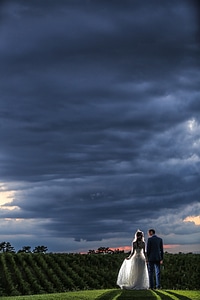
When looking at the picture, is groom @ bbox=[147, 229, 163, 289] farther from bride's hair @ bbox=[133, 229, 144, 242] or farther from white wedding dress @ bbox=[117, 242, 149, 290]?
bride's hair @ bbox=[133, 229, 144, 242]

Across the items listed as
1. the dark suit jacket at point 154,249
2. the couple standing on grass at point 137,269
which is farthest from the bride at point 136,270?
the dark suit jacket at point 154,249

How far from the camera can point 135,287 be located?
22562 millimetres

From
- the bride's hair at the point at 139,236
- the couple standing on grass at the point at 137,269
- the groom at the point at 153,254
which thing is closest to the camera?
the bride's hair at the point at 139,236

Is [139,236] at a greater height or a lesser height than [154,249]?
greater

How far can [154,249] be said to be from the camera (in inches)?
916

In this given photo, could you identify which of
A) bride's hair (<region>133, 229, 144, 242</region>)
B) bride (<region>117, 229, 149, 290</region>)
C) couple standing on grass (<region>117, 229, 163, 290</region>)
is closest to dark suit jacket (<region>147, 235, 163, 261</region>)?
couple standing on grass (<region>117, 229, 163, 290</region>)

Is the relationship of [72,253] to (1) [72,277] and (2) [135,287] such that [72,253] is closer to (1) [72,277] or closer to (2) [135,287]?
(1) [72,277]

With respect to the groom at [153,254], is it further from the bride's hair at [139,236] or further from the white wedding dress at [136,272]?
the bride's hair at [139,236]

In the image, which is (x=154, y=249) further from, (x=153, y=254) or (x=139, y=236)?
(x=139, y=236)

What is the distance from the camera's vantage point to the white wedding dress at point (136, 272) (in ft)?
74.0

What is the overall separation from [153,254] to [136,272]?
110 centimetres

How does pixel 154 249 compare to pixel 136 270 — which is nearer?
pixel 136 270

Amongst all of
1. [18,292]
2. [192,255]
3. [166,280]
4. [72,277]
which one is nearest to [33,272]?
[72,277]

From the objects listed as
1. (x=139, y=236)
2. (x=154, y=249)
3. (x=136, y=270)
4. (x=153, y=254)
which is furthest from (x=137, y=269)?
(x=139, y=236)
